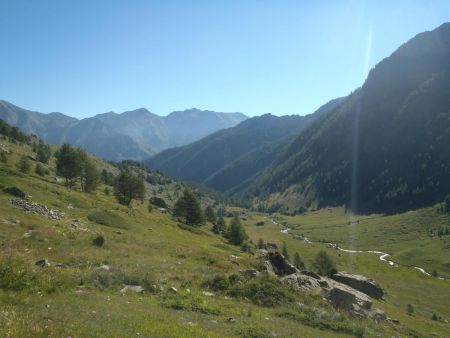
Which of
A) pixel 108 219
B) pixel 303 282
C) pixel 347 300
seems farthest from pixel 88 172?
pixel 347 300

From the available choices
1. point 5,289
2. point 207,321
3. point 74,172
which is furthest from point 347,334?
point 74,172

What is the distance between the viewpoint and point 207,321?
1936cm

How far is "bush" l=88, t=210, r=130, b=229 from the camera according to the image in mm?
60188

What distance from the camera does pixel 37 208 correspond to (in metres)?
Result: 53.2

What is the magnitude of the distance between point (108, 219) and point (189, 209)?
188 ft

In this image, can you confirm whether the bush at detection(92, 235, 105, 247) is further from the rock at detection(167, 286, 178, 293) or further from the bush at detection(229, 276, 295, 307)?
the bush at detection(229, 276, 295, 307)

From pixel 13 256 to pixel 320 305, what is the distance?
19.8m

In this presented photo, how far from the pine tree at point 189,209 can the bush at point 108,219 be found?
2085 inches

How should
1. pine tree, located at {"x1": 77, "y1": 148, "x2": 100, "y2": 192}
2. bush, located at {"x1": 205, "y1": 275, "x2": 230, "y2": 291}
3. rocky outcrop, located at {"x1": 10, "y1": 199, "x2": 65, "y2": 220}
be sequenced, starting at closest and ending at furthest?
bush, located at {"x1": 205, "y1": 275, "x2": 230, "y2": 291} → rocky outcrop, located at {"x1": 10, "y1": 199, "x2": 65, "y2": 220} → pine tree, located at {"x1": 77, "y1": 148, "x2": 100, "y2": 192}

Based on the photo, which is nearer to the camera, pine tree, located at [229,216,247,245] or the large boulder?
the large boulder

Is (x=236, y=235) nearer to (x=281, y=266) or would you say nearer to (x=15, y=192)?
(x=281, y=266)

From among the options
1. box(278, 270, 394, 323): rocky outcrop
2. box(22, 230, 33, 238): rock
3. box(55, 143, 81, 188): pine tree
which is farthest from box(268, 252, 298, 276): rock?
box(55, 143, 81, 188): pine tree

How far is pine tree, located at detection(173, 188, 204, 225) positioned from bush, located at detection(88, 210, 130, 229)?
5297 cm

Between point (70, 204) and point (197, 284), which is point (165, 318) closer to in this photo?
point (197, 284)
